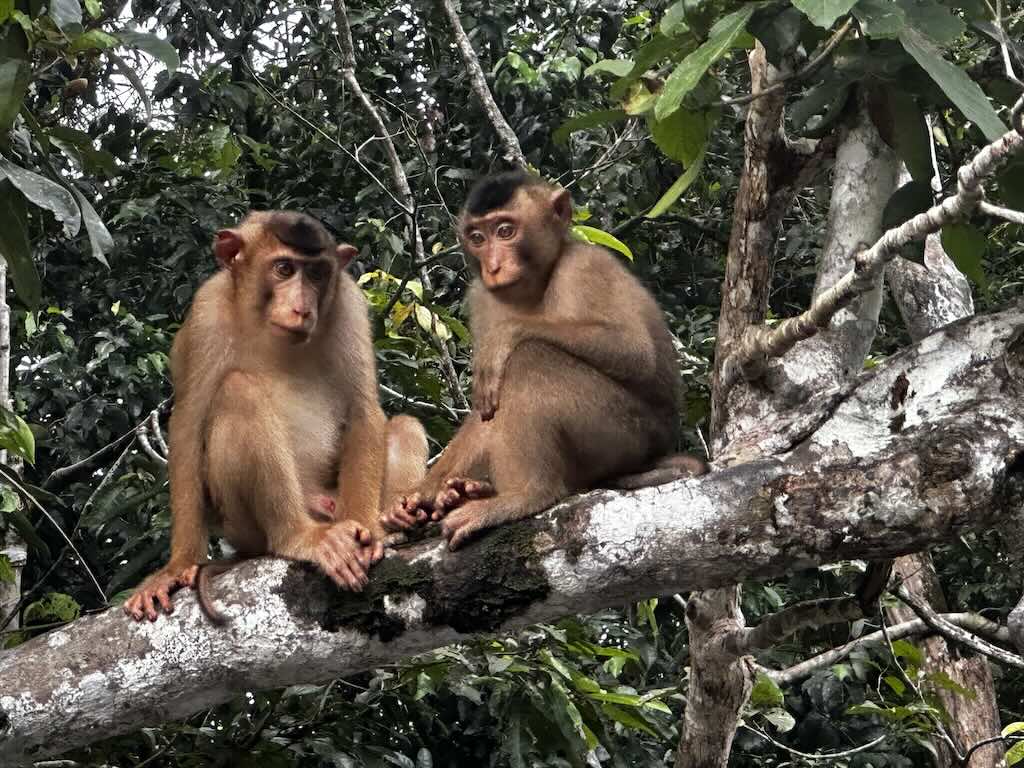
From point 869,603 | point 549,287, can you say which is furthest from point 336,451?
point 869,603

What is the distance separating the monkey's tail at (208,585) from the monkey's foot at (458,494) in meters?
0.83

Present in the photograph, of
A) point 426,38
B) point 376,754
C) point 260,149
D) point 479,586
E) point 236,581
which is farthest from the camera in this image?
point 426,38

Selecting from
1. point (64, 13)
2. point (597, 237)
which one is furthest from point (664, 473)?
point (64, 13)

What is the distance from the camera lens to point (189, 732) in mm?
5918

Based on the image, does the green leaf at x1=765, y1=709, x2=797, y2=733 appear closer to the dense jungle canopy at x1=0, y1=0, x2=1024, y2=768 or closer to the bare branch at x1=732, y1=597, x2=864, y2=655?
the dense jungle canopy at x1=0, y1=0, x2=1024, y2=768

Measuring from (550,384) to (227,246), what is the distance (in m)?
1.71

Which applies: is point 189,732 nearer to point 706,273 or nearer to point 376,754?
point 376,754

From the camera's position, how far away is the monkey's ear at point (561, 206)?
5891 mm

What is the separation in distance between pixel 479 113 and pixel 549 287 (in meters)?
4.99

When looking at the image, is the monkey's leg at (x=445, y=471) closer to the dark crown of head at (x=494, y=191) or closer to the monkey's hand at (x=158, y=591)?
the monkey's hand at (x=158, y=591)

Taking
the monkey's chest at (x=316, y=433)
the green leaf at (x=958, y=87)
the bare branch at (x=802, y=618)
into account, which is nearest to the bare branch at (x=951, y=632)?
the bare branch at (x=802, y=618)

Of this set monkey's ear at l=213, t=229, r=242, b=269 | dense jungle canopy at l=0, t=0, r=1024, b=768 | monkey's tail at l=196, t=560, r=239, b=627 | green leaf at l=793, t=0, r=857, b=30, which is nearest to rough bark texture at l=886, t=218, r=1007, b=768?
dense jungle canopy at l=0, t=0, r=1024, b=768

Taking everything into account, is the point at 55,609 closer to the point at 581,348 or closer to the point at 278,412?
the point at 278,412

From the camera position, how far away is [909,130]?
15.0 feet
